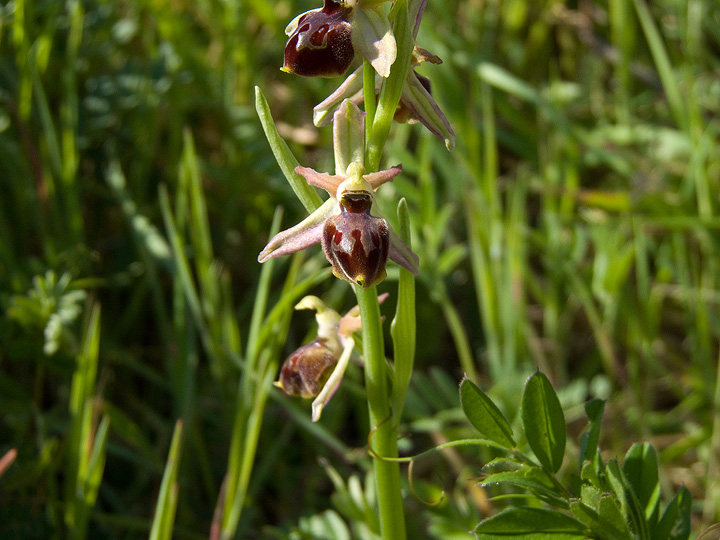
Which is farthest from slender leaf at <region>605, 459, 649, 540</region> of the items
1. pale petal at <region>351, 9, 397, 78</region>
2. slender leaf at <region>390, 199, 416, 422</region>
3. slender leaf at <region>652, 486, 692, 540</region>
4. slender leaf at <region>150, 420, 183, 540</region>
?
slender leaf at <region>150, 420, 183, 540</region>

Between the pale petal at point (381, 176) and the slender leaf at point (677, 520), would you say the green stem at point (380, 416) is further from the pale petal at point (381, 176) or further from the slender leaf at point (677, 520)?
the slender leaf at point (677, 520)

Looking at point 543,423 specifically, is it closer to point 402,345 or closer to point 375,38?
point 402,345

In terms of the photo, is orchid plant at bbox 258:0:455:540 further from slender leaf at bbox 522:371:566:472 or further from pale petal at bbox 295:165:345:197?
slender leaf at bbox 522:371:566:472

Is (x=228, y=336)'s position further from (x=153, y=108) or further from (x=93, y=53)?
(x=93, y=53)

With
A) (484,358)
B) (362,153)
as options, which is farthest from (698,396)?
(362,153)

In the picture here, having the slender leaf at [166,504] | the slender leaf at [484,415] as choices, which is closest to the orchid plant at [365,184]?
the slender leaf at [484,415]

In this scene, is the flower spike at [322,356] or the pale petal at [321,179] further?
the flower spike at [322,356]

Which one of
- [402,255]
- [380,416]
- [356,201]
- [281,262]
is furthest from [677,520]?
[281,262]
